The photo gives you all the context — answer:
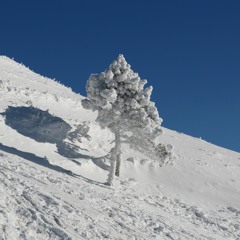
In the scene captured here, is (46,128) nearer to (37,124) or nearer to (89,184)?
(37,124)

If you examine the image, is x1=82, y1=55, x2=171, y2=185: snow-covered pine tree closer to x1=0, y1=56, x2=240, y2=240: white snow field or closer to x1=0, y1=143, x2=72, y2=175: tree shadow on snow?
x1=0, y1=56, x2=240, y2=240: white snow field

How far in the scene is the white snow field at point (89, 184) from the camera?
67.5 ft

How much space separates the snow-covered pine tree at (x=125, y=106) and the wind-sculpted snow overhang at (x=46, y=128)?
458 cm

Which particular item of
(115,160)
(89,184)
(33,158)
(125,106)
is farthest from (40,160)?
(125,106)

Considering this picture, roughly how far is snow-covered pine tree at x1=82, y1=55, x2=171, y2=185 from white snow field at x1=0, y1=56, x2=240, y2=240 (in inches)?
114

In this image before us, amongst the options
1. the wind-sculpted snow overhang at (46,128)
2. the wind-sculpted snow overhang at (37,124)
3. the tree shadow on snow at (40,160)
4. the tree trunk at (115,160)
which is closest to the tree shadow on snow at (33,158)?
the tree shadow on snow at (40,160)

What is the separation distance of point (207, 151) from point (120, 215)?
30.5 metres

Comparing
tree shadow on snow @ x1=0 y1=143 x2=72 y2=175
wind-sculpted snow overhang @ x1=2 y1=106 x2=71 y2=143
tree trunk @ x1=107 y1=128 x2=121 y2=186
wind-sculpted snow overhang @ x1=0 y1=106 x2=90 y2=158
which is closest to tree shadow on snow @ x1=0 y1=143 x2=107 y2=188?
tree shadow on snow @ x1=0 y1=143 x2=72 y2=175

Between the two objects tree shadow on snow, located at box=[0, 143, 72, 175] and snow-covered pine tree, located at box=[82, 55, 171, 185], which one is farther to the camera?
snow-covered pine tree, located at box=[82, 55, 171, 185]

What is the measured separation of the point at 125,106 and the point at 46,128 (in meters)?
9.48

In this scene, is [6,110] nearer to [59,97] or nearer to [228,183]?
[59,97]

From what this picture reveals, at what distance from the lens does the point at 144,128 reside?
35062 millimetres

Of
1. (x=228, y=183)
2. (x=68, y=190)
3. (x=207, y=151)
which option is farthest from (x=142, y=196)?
(x=207, y=151)

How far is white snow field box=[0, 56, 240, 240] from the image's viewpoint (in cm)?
2058
